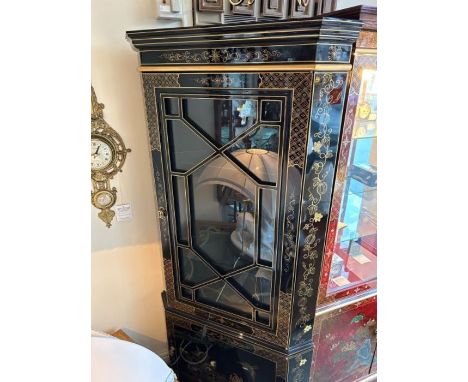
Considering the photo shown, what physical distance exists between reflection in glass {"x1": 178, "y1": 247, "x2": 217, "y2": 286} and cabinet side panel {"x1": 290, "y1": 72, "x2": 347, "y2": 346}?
36cm

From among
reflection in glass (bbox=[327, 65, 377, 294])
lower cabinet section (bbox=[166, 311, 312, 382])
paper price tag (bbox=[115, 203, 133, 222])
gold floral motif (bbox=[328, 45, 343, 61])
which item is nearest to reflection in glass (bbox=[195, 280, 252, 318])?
lower cabinet section (bbox=[166, 311, 312, 382])

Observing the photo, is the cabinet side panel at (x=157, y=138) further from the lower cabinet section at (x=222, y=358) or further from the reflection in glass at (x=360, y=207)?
the reflection in glass at (x=360, y=207)

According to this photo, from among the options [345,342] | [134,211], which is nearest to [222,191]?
[134,211]

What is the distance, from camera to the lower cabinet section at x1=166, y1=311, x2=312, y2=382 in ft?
3.59

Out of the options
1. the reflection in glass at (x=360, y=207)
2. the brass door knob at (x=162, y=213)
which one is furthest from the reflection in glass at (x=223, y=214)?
the reflection in glass at (x=360, y=207)

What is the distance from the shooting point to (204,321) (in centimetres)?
121

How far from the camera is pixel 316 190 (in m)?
0.86

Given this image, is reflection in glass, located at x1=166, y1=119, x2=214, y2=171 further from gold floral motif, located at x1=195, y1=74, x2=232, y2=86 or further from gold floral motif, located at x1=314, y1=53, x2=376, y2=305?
gold floral motif, located at x1=314, y1=53, x2=376, y2=305

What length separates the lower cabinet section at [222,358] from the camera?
1.09m

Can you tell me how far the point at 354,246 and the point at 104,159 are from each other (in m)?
1.05
